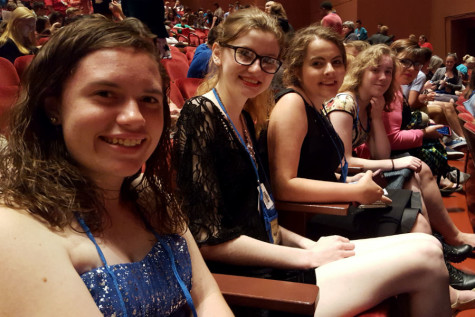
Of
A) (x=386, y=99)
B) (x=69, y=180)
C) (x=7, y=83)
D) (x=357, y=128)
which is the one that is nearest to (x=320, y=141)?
(x=357, y=128)

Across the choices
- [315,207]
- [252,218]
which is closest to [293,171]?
[315,207]

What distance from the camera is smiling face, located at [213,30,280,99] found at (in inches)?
Answer: 50.9

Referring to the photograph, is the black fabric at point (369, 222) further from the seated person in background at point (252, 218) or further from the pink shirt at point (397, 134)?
the pink shirt at point (397, 134)

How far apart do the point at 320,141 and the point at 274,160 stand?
0.74 feet

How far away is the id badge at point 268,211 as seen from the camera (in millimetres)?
1270

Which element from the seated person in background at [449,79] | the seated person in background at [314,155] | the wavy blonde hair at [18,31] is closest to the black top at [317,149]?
the seated person in background at [314,155]

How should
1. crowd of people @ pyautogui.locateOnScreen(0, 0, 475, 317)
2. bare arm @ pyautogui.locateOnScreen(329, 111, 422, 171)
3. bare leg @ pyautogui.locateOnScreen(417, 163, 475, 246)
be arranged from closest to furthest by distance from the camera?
crowd of people @ pyautogui.locateOnScreen(0, 0, 475, 317) < bare arm @ pyautogui.locateOnScreen(329, 111, 422, 171) < bare leg @ pyautogui.locateOnScreen(417, 163, 475, 246)

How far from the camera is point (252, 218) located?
124 centimetres

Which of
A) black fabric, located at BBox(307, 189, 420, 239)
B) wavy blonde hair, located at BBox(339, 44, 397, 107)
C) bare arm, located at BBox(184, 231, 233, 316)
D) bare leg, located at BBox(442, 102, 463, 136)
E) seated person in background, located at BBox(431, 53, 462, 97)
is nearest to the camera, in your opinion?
bare arm, located at BBox(184, 231, 233, 316)

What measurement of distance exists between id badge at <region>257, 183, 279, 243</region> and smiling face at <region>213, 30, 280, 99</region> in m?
0.30

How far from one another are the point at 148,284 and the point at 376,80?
6.08 ft

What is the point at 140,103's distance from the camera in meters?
0.73

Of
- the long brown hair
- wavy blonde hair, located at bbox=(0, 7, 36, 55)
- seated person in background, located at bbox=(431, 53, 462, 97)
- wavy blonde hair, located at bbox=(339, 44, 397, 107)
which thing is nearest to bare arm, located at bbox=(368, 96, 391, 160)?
wavy blonde hair, located at bbox=(339, 44, 397, 107)

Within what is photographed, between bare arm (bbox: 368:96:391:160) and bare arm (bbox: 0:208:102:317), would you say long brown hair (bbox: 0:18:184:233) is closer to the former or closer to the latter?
bare arm (bbox: 0:208:102:317)
